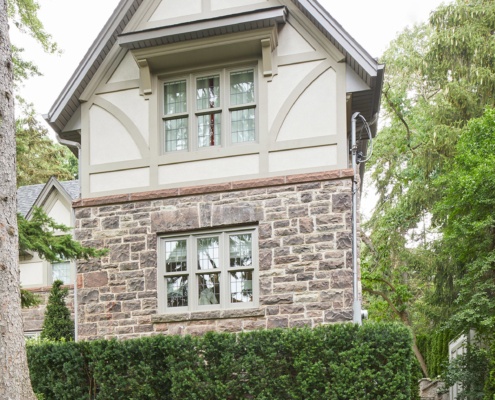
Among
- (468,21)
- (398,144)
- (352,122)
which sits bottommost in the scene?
(352,122)

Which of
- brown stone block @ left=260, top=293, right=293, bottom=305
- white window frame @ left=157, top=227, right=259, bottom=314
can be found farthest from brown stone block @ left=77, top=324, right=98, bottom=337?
brown stone block @ left=260, top=293, right=293, bottom=305

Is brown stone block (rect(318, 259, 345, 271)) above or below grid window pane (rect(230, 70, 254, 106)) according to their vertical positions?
below

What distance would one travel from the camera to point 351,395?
8.81 meters

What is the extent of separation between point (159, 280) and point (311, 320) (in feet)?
8.80

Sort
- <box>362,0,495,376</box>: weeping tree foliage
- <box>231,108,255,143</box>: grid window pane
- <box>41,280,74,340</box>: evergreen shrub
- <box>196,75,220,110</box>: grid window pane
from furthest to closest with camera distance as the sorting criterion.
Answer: <box>362,0,495,376</box>: weeping tree foliage, <box>41,280,74,340</box>: evergreen shrub, <box>196,75,220,110</box>: grid window pane, <box>231,108,255,143</box>: grid window pane

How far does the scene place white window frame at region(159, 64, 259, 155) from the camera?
11484 millimetres

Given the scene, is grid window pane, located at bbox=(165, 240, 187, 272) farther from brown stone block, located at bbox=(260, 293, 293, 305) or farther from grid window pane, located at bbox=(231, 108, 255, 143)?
grid window pane, located at bbox=(231, 108, 255, 143)

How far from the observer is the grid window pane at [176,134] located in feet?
38.7

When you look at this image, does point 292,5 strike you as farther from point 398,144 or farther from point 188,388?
point 398,144

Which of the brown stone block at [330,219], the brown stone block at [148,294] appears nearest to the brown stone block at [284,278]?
the brown stone block at [330,219]

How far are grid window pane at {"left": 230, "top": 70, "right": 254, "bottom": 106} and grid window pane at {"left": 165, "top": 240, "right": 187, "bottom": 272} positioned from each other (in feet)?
8.46

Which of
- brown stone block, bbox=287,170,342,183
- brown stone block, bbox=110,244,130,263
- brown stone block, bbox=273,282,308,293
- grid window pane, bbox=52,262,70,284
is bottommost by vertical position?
brown stone block, bbox=273,282,308,293

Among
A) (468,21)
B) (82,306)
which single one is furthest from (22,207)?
(468,21)

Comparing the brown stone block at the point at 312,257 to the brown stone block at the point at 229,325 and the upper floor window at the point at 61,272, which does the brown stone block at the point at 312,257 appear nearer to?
the brown stone block at the point at 229,325
